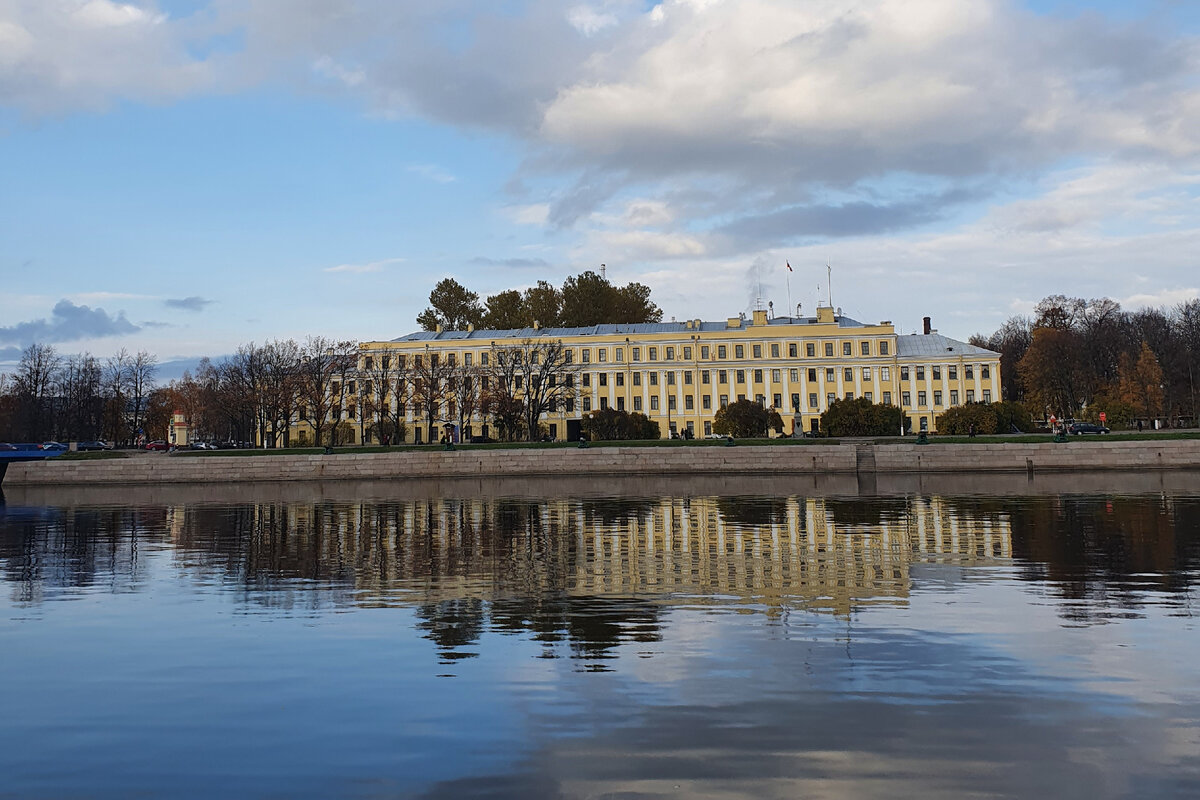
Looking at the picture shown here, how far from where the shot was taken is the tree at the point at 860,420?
79875mm

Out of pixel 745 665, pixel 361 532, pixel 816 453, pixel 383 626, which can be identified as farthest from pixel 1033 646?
pixel 816 453

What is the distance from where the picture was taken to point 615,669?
37.3 ft

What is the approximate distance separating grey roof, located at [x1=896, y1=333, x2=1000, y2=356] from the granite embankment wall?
49811mm

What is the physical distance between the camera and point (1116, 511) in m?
32.5

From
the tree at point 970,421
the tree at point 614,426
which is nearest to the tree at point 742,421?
the tree at point 614,426

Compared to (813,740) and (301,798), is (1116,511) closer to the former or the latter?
(813,740)

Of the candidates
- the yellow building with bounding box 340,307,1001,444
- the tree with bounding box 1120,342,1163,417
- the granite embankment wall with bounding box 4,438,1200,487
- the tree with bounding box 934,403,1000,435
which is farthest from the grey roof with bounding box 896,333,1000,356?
the granite embankment wall with bounding box 4,438,1200,487

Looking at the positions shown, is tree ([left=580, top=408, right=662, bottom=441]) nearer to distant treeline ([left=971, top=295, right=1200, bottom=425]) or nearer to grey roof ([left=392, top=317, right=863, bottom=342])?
grey roof ([left=392, top=317, right=863, bottom=342])

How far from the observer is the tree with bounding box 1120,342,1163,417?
8856 cm

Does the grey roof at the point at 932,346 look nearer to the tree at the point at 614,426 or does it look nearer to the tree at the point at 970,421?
the tree at the point at 970,421

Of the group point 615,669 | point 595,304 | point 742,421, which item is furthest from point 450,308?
point 615,669

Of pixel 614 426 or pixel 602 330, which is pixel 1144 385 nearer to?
pixel 614 426

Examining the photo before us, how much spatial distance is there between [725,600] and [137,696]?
8.91 metres

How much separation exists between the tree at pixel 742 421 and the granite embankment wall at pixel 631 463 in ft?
66.3
